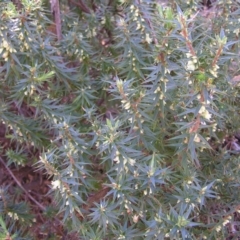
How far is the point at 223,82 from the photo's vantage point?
1.51m

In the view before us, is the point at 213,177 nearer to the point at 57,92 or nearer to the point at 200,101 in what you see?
the point at 200,101

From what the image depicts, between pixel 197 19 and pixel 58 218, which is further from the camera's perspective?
pixel 58 218

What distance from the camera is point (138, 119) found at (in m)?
1.41

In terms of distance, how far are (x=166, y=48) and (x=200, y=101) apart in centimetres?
22

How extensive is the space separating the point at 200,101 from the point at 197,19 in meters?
0.71

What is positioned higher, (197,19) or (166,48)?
(166,48)

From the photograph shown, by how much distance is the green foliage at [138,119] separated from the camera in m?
1.34

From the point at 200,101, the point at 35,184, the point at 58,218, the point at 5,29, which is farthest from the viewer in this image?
the point at 35,184

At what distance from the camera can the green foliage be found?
4.40 ft

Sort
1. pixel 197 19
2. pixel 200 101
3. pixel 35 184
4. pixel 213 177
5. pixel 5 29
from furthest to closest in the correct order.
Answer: pixel 35 184 → pixel 197 19 → pixel 213 177 → pixel 5 29 → pixel 200 101

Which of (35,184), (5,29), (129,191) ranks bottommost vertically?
(35,184)

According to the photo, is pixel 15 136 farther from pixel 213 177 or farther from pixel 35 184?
pixel 213 177

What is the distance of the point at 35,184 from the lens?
87.2 inches

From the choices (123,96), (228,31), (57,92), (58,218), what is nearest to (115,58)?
(57,92)
